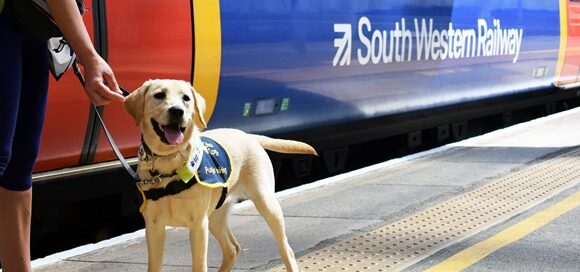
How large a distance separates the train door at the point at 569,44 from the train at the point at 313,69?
13 centimetres

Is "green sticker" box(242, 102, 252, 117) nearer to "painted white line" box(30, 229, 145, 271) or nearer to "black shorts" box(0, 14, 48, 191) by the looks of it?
"painted white line" box(30, 229, 145, 271)

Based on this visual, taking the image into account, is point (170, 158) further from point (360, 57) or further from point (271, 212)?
point (360, 57)

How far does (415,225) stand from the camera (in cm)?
554

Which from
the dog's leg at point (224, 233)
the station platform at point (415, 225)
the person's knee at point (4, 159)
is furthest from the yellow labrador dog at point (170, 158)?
the station platform at point (415, 225)

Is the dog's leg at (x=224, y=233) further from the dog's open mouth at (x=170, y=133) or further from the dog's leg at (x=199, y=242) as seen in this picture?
the dog's open mouth at (x=170, y=133)

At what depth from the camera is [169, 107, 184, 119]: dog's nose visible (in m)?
3.38

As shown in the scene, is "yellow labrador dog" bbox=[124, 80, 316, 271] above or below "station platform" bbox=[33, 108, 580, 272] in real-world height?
above

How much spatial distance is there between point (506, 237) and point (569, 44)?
8486 millimetres

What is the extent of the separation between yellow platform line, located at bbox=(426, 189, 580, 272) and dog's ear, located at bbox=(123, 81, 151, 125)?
1661 millimetres

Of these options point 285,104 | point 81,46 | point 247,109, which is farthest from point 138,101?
point 285,104

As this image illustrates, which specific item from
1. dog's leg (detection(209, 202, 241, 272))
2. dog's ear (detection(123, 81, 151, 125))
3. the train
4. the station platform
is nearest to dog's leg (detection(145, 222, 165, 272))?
dog's ear (detection(123, 81, 151, 125))

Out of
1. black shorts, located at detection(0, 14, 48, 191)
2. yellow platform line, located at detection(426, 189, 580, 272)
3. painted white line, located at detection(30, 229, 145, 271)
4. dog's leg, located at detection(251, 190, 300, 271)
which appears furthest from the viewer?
painted white line, located at detection(30, 229, 145, 271)

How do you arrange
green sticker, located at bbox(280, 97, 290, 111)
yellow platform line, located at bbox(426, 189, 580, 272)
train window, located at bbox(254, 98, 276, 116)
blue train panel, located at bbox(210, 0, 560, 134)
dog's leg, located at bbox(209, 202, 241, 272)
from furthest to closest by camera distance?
green sticker, located at bbox(280, 97, 290, 111) → train window, located at bbox(254, 98, 276, 116) → blue train panel, located at bbox(210, 0, 560, 134) → yellow platform line, located at bbox(426, 189, 580, 272) → dog's leg, located at bbox(209, 202, 241, 272)

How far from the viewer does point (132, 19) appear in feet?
17.7
